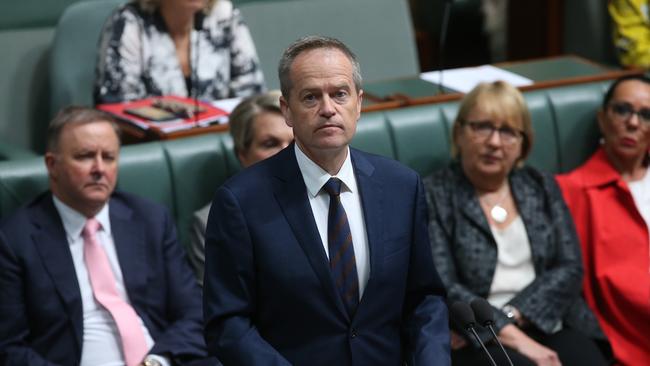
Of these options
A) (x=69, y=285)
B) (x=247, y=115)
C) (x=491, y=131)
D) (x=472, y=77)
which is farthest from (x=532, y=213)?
(x=69, y=285)

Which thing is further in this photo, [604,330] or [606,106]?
[606,106]

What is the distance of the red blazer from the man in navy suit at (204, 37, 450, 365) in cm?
125

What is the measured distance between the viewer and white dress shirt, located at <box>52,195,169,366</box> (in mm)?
3006

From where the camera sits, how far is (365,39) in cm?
494

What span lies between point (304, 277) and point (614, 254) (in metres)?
1.56

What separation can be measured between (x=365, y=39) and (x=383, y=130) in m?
1.36

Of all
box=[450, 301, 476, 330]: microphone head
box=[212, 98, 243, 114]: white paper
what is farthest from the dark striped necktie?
box=[212, 98, 243, 114]: white paper

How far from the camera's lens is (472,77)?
4.25 meters

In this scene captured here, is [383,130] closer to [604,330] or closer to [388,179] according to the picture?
[604,330]

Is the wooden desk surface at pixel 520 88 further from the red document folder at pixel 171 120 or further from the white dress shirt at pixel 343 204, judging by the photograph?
the white dress shirt at pixel 343 204

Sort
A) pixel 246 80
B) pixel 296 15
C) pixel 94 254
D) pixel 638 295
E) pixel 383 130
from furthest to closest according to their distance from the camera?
pixel 296 15
pixel 246 80
pixel 383 130
pixel 638 295
pixel 94 254

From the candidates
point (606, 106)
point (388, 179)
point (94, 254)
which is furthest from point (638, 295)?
point (94, 254)

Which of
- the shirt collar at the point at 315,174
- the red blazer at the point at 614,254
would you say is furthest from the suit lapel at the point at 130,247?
the red blazer at the point at 614,254

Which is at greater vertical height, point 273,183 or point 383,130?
point 273,183
